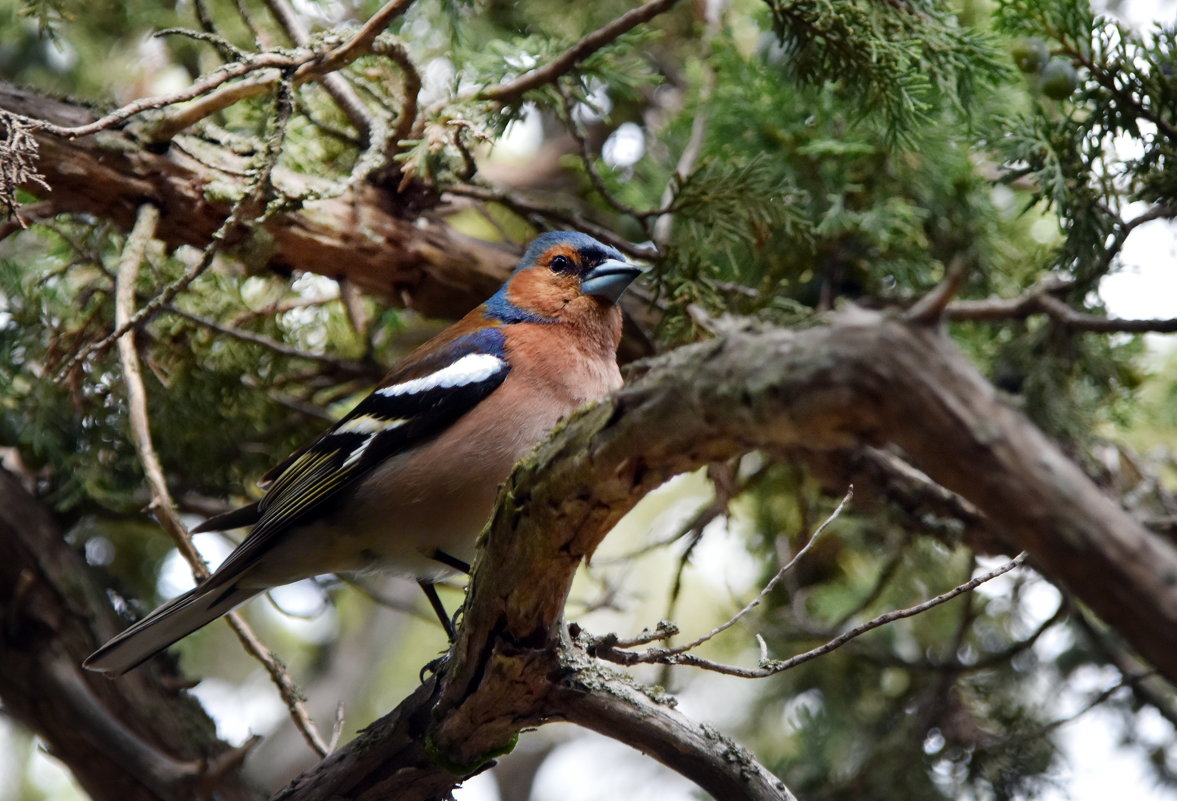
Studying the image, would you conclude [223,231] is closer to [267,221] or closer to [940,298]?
[267,221]

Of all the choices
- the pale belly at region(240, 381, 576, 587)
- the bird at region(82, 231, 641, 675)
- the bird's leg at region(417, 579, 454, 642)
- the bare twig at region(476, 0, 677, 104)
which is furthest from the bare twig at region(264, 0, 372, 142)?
the bird's leg at region(417, 579, 454, 642)

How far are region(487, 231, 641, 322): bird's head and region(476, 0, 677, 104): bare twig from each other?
593 mm

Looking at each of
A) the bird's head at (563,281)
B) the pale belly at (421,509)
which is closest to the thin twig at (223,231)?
the pale belly at (421,509)

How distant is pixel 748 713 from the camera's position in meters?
6.61

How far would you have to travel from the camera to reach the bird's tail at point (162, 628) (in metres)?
3.68

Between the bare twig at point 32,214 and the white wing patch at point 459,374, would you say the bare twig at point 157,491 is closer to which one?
the bare twig at point 32,214

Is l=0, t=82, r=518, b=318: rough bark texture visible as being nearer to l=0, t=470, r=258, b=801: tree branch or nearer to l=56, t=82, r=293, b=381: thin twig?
l=56, t=82, r=293, b=381: thin twig

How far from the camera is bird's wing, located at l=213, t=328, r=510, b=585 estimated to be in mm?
3750

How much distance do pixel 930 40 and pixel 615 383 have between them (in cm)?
167

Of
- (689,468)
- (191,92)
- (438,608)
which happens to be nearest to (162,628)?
(438,608)

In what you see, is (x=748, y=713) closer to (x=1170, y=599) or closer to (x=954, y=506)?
(x=954, y=506)

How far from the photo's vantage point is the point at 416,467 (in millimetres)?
3674

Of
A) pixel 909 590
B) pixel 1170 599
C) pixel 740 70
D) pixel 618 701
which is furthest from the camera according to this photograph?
pixel 909 590

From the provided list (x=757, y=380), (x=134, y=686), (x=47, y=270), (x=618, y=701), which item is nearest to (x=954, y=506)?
(x=618, y=701)
